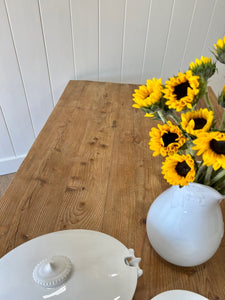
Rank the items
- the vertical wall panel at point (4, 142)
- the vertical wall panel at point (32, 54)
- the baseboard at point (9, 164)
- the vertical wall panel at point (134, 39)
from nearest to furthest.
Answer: the vertical wall panel at point (32, 54), the vertical wall panel at point (134, 39), the vertical wall panel at point (4, 142), the baseboard at point (9, 164)

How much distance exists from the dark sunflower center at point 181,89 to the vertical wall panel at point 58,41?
3.49ft

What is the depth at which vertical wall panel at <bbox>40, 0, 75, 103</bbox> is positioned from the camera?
44.4 inches

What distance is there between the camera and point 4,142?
1512mm

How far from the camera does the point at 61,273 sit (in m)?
0.34

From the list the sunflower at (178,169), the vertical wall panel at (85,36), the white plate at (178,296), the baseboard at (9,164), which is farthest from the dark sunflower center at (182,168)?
the baseboard at (9,164)

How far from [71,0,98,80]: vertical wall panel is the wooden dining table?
17.3 inches

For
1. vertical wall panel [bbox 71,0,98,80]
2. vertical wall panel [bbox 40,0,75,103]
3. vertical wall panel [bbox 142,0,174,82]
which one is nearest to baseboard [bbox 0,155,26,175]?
vertical wall panel [bbox 40,0,75,103]

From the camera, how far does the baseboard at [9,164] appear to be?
5.27 feet

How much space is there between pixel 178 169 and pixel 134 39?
3.83 ft

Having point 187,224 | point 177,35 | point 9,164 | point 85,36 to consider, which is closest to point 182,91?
point 187,224

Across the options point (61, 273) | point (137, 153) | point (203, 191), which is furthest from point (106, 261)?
point (137, 153)

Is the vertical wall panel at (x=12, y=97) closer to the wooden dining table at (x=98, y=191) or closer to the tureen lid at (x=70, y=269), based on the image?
the wooden dining table at (x=98, y=191)

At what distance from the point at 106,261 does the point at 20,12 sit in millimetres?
1203

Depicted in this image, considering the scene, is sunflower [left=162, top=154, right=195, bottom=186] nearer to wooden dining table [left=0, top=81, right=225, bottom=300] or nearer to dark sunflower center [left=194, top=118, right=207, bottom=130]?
dark sunflower center [left=194, top=118, right=207, bottom=130]
